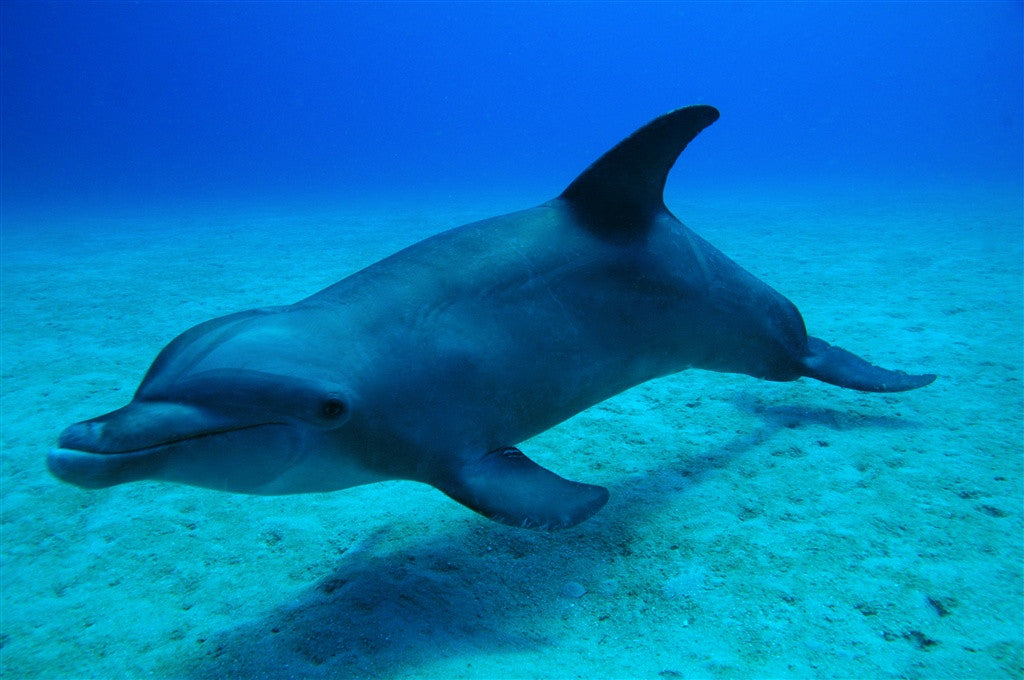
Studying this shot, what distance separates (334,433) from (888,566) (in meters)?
3.09

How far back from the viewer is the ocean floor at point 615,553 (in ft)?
9.16

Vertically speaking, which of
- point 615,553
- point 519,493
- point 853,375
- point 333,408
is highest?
point 333,408

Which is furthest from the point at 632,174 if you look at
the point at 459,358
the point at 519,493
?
the point at 519,493

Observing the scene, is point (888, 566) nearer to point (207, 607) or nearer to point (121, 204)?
point (207, 607)

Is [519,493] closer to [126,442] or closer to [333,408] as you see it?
[333,408]

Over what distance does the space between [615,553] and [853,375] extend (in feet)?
10.1

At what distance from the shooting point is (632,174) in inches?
152

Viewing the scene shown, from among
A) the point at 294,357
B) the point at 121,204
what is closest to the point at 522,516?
the point at 294,357

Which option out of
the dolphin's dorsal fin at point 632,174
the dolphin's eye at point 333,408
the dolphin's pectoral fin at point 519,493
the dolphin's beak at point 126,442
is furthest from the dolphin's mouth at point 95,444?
the dolphin's dorsal fin at point 632,174

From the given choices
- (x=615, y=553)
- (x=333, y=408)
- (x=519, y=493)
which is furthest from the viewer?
(x=615, y=553)

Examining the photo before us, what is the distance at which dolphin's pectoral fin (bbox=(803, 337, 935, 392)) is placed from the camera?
5074mm

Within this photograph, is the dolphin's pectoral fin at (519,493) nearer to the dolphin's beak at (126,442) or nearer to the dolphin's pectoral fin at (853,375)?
the dolphin's beak at (126,442)

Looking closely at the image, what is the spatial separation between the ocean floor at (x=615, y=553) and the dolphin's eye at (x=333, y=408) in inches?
45.3

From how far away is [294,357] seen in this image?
9.09 ft
